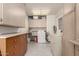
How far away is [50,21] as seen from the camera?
847cm

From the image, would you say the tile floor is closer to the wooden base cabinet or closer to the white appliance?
the wooden base cabinet

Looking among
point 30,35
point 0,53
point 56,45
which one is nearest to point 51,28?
point 30,35

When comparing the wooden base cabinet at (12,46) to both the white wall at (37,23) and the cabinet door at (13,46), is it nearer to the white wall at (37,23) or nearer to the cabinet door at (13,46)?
the cabinet door at (13,46)

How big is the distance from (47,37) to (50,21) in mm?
1175

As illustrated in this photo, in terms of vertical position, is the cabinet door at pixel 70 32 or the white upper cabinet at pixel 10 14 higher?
the white upper cabinet at pixel 10 14

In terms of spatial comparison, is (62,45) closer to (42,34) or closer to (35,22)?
(42,34)

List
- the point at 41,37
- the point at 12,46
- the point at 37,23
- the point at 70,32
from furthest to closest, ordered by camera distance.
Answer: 1. the point at 37,23
2. the point at 41,37
3. the point at 70,32
4. the point at 12,46

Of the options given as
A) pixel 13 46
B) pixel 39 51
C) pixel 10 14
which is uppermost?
pixel 10 14

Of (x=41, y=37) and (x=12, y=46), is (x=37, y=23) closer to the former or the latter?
(x=41, y=37)

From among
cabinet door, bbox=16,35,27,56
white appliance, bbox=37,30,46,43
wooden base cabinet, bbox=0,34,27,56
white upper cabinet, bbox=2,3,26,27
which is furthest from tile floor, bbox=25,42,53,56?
white appliance, bbox=37,30,46,43

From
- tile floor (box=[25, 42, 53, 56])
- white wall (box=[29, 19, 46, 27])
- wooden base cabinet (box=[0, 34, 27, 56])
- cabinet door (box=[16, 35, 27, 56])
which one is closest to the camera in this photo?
wooden base cabinet (box=[0, 34, 27, 56])

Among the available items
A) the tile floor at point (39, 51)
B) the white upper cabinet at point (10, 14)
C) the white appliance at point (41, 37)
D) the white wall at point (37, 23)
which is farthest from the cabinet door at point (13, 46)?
the white wall at point (37, 23)

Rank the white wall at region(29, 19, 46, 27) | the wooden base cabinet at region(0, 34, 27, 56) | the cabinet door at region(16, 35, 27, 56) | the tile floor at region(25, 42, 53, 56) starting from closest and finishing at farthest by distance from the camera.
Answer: the wooden base cabinet at region(0, 34, 27, 56)
the cabinet door at region(16, 35, 27, 56)
the tile floor at region(25, 42, 53, 56)
the white wall at region(29, 19, 46, 27)

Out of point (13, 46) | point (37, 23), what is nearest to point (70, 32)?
point (13, 46)
